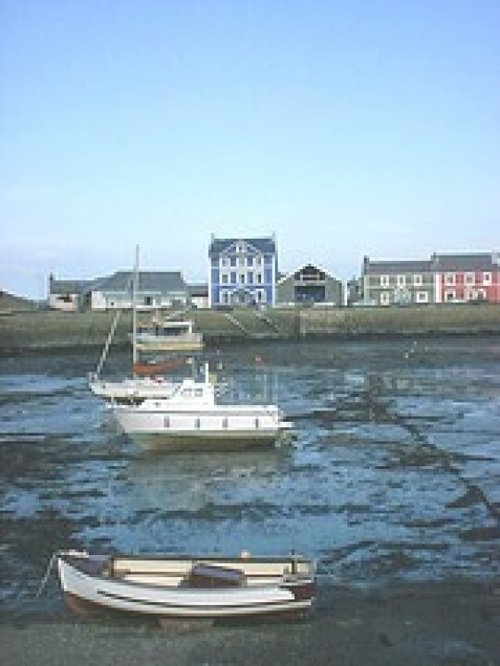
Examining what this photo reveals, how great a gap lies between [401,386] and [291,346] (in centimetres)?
2979

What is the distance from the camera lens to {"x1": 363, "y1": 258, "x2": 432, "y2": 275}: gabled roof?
110 m

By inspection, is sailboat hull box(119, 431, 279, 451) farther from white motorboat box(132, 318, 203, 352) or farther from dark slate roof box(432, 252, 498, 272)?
dark slate roof box(432, 252, 498, 272)

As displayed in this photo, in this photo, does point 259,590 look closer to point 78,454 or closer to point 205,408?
point 205,408

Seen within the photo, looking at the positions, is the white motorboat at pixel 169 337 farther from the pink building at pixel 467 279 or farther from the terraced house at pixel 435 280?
the pink building at pixel 467 279

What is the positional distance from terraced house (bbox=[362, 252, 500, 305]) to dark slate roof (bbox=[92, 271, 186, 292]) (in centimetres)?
2297

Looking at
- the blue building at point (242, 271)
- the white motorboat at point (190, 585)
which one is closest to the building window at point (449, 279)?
the blue building at point (242, 271)

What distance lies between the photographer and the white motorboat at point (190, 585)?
43.8ft

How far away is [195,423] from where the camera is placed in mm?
26766

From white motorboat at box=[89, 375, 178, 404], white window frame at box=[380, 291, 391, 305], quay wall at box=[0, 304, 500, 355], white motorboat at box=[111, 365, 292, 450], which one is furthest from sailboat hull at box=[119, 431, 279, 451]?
white window frame at box=[380, 291, 391, 305]

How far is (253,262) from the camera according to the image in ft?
312

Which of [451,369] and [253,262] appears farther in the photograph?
[253,262]

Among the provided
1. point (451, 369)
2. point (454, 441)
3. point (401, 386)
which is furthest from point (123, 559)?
point (451, 369)

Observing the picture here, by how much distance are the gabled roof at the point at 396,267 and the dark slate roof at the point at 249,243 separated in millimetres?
20461

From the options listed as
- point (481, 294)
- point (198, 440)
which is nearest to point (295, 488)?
point (198, 440)
